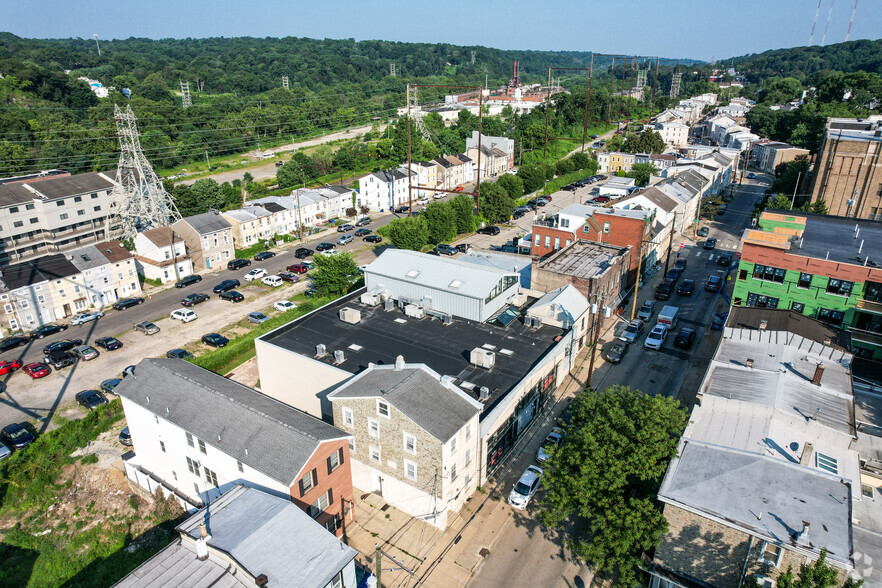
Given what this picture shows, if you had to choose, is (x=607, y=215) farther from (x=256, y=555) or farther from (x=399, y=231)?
(x=256, y=555)

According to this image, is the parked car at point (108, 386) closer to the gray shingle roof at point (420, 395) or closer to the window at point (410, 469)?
the gray shingle roof at point (420, 395)

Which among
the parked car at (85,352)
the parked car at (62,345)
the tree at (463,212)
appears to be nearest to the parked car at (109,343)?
the parked car at (85,352)

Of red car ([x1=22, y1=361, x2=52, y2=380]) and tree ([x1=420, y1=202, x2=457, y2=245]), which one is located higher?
tree ([x1=420, y1=202, x2=457, y2=245])

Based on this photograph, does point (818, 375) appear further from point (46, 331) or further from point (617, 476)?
point (46, 331)

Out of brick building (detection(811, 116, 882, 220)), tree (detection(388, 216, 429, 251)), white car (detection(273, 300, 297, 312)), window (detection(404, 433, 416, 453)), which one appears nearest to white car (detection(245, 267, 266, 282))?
white car (detection(273, 300, 297, 312))

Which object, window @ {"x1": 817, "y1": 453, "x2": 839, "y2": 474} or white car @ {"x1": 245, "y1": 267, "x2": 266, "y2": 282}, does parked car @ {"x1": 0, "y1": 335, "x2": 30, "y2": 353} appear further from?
window @ {"x1": 817, "y1": 453, "x2": 839, "y2": 474}

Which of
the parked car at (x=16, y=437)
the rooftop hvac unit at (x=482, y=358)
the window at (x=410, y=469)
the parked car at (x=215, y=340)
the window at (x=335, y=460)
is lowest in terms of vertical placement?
the parked car at (x=16, y=437)
